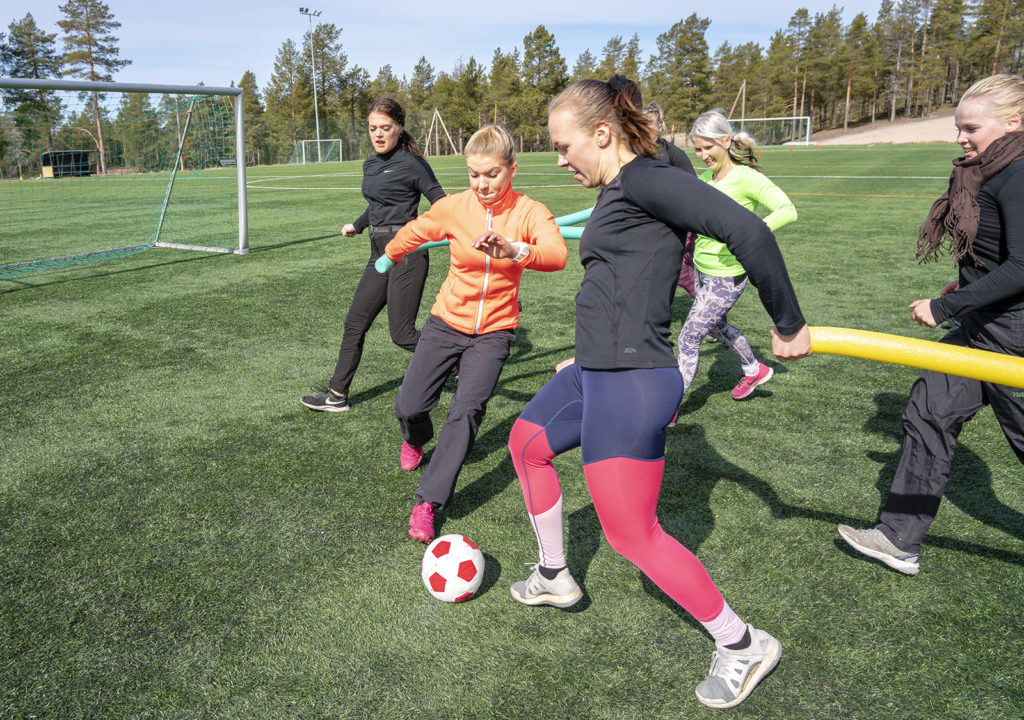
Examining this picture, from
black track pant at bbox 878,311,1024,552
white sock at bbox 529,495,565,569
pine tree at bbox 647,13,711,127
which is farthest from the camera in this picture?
pine tree at bbox 647,13,711,127

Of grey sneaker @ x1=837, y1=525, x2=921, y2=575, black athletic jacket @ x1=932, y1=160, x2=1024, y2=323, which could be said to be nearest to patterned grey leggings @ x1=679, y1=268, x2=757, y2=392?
grey sneaker @ x1=837, y1=525, x2=921, y2=575

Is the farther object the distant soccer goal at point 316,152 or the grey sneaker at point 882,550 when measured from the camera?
the distant soccer goal at point 316,152

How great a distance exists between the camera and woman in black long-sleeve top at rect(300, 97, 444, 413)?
5.01 metres

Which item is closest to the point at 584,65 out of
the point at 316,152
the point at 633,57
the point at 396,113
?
the point at 633,57

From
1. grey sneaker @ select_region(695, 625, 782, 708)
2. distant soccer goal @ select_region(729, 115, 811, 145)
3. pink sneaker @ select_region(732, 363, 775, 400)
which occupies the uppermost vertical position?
distant soccer goal @ select_region(729, 115, 811, 145)

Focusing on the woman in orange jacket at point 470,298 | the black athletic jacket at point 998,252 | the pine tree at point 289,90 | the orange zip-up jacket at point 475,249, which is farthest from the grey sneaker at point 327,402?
the pine tree at point 289,90

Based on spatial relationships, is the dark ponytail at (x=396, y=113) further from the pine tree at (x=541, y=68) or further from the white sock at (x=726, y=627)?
the pine tree at (x=541, y=68)

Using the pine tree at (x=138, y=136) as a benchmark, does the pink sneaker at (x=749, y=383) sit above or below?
below

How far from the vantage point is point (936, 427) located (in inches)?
126

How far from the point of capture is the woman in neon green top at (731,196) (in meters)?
4.80

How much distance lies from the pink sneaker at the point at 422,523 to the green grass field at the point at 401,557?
89 millimetres

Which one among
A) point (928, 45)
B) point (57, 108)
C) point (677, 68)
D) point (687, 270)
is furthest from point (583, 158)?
point (928, 45)

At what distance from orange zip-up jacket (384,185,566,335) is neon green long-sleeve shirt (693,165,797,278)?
1.71m

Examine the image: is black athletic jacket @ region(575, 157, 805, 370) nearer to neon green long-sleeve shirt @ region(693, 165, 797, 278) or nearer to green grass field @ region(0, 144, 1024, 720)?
green grass field @ region(0, 144, 1024, 720)
